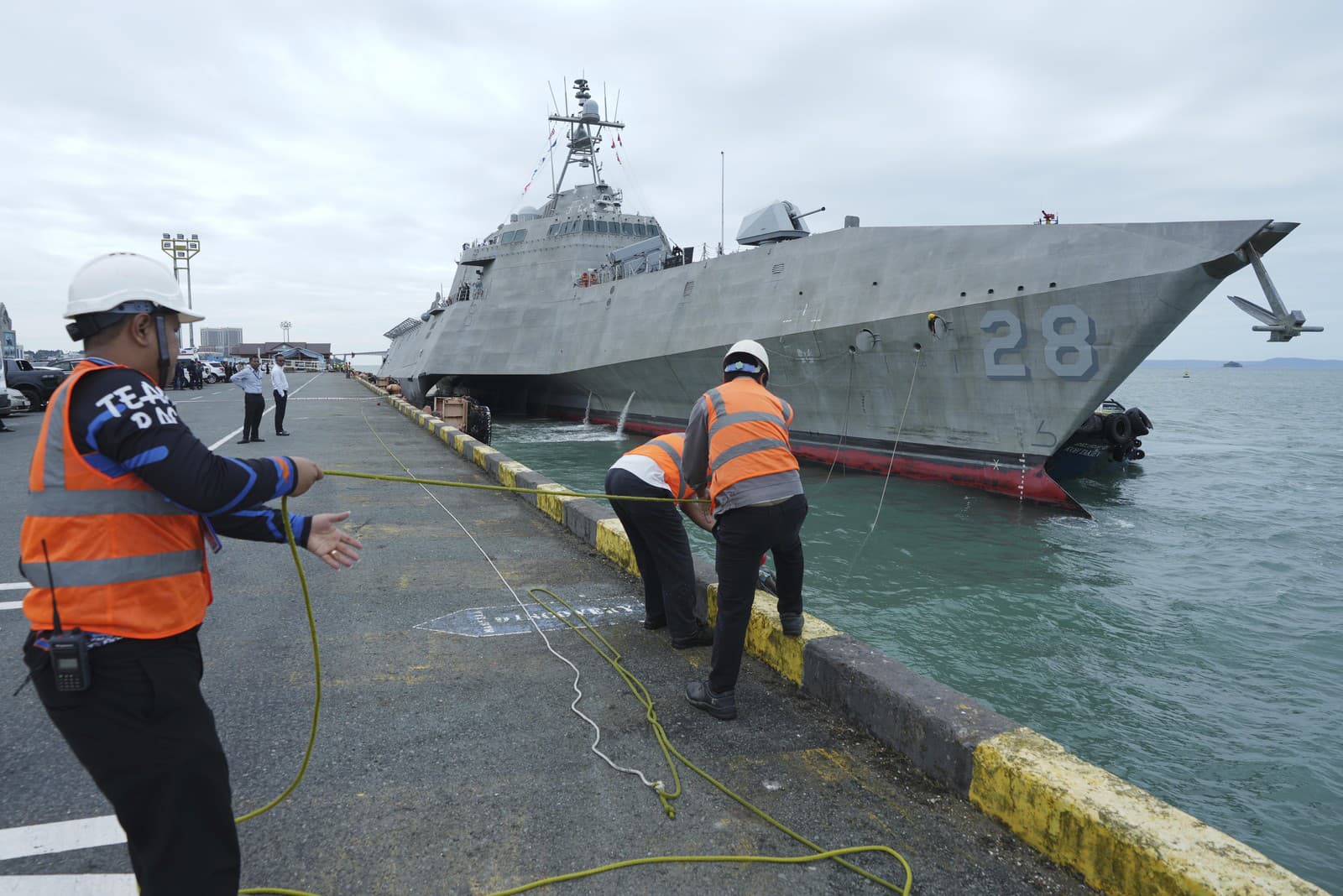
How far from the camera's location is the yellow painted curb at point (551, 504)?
7.22 m

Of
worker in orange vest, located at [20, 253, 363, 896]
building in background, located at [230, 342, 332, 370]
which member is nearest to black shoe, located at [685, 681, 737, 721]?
worker in orange vest, located at [20, 253, 363, 896]

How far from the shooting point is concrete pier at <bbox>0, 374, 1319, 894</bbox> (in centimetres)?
230

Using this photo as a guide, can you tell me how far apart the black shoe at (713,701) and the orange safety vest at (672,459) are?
1.12 meters

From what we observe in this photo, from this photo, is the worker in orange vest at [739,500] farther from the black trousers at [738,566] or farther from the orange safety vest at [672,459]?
the orange safety vest at [672,459]

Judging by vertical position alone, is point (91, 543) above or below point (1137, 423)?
above

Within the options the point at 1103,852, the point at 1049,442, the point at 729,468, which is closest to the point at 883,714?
the point at 1103,852

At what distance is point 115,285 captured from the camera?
1.73 metres

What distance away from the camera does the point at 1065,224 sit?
10586 millimetres

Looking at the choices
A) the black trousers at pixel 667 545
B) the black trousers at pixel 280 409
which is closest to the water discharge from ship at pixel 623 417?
the black trousers at pixel 280 409

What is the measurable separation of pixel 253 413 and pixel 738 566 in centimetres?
1299

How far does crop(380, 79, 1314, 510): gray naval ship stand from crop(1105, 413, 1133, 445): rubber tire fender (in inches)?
207

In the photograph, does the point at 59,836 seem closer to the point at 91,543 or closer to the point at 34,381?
the point at 91,543

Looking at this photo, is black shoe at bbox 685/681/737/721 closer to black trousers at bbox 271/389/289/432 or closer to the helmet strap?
the helmet strap

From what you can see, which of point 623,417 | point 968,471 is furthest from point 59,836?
point 623,417
